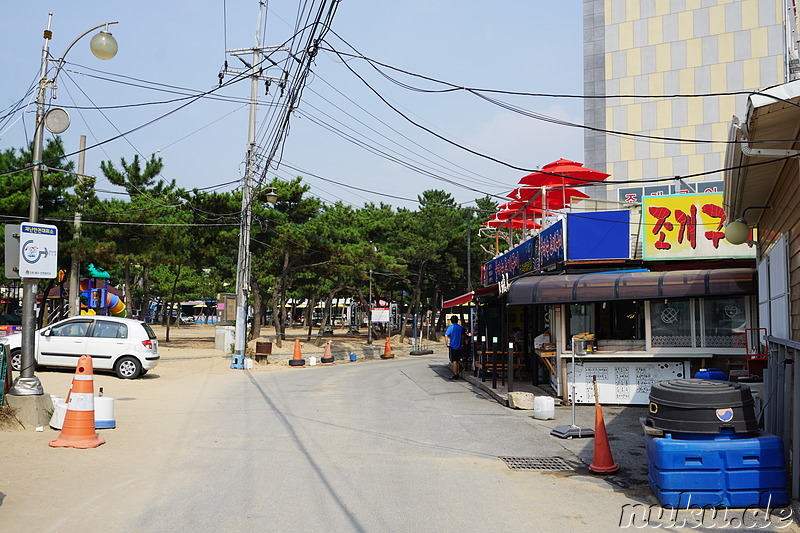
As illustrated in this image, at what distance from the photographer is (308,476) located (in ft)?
26.0

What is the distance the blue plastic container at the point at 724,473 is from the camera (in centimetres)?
671

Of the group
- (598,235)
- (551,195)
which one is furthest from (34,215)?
(551,195)

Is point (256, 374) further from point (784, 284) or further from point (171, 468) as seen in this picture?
point (784, 284)

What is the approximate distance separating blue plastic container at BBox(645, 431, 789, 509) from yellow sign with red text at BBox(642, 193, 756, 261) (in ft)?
31.6

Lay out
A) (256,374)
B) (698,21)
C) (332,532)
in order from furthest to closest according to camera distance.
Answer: (698,21), (256,374), (332,532)

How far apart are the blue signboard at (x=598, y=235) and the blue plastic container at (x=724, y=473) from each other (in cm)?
955

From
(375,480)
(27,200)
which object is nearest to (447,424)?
(375,480)

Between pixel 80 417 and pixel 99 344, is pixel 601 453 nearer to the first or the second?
pixel 80 417

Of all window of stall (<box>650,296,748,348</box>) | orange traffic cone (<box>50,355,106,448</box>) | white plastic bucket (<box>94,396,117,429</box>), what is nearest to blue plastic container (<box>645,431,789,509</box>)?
orange traffic cone (<box>50,355,106,448</box>)

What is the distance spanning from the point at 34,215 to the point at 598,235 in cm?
1186

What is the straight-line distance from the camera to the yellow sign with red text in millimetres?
15750

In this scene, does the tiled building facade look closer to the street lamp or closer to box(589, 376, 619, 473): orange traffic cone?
the street lamp

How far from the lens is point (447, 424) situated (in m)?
12.3

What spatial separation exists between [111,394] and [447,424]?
8.27 m
